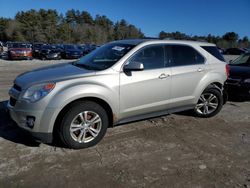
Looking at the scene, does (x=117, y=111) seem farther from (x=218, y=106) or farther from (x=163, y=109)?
(x=218, y=106)

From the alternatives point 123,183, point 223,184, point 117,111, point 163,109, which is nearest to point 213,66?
point 163,109

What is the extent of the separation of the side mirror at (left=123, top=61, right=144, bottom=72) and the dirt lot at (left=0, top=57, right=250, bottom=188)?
47.2 inches

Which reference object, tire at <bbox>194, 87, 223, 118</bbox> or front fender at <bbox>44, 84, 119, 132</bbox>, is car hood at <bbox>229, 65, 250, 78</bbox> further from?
front fender at <bbox>44, 84, 119, 132</bbox>

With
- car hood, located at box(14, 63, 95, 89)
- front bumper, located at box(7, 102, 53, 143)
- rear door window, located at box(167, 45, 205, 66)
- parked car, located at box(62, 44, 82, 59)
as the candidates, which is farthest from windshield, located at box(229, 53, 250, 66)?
parked car, located at box(62, 44, 82, 59)

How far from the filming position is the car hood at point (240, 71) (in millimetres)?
7470

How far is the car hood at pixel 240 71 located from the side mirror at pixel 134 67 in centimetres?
422

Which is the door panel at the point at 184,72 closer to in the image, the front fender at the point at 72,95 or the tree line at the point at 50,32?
the front fender at the point at 72,95

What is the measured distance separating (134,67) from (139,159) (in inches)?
57.7

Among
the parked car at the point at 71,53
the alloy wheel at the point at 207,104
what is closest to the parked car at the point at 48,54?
the parked car at the point at 71,53

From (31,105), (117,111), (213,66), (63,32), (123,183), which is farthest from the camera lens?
(63,32)

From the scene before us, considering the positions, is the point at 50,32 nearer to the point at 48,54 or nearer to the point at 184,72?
the point at 48,54

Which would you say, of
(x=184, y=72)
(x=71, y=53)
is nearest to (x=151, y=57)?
(x=184, y=72)

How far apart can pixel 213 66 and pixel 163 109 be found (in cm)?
160

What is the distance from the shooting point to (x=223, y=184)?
332 cm
